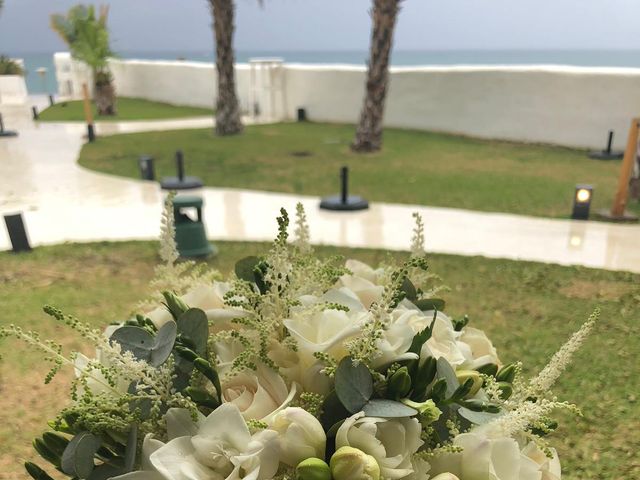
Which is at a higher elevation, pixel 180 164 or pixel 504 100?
pixel 504 100

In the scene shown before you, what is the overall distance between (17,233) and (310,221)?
326cm

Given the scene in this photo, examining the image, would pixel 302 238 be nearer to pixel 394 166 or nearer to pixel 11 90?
pixel 394 166

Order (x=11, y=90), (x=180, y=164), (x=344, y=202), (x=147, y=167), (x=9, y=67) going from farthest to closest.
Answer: (x=9, y=67) → (x=11, y=90) → (x=147, y=167) → (x=180, y=164) → (x=344, y=202)

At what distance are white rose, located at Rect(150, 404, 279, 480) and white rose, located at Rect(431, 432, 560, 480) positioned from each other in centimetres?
31

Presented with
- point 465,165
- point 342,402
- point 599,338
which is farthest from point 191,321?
point 465,165

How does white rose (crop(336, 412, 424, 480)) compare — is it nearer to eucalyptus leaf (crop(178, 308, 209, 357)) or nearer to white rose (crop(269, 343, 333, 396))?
white rose (crop(269, 343, 333, 396))

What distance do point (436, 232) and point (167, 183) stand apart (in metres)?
4.31

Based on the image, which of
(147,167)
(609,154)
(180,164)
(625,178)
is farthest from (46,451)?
(609,154)

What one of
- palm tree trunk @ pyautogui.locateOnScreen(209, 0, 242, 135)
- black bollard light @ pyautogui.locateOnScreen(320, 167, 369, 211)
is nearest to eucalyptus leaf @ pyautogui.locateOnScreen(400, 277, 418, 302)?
black bollard light @ pyautogui.locateOnScreen(320, 167, 369, 211)

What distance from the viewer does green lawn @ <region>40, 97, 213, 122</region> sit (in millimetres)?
18547

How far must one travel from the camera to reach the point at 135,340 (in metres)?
1.04

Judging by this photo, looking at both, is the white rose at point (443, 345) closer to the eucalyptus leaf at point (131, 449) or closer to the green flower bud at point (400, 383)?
the green flower bud at point (400, 383)

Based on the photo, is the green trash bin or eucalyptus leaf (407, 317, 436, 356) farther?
the green trash bin

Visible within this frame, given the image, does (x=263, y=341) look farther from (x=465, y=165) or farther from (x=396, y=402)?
(x=465, y=165)
